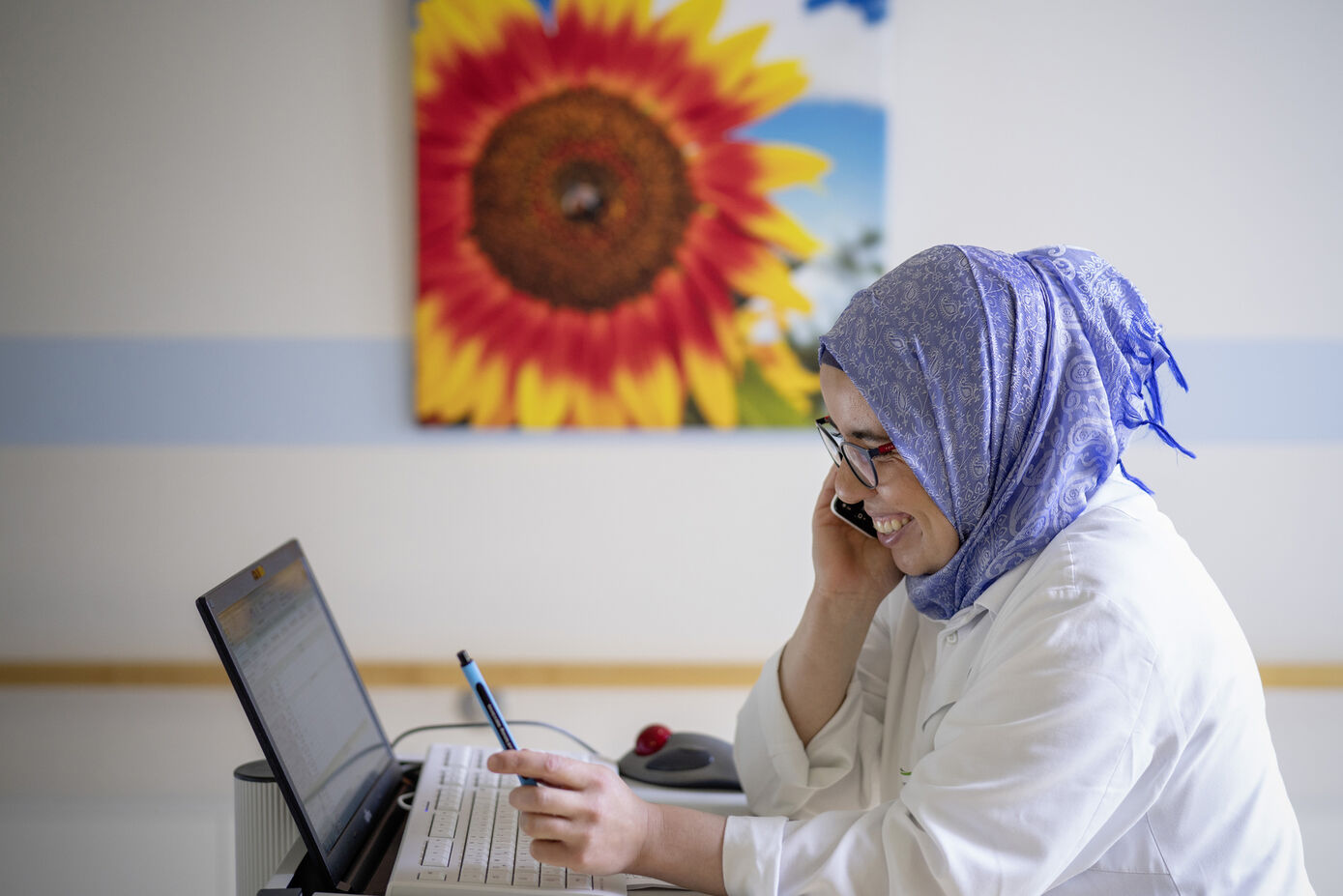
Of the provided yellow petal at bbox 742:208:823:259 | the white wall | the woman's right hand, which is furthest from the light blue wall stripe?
the woman's right hand

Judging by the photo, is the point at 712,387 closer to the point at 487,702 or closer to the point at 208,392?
the point at 208,392

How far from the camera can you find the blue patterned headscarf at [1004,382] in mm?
1087

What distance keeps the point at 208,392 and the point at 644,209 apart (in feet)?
3.61

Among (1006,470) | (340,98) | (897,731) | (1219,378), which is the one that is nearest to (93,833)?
(340,98)

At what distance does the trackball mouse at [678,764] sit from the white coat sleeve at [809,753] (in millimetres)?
47

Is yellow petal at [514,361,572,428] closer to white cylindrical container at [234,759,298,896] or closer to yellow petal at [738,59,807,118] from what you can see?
yellow petal at [738,59,807,118]

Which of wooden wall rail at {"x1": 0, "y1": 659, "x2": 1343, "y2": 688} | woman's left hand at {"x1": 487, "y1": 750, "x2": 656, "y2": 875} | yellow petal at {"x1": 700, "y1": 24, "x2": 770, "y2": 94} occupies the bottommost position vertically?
wooden wall rail at {"x1": 0, "y1": 659, "x2": 1343, "y2": 688}

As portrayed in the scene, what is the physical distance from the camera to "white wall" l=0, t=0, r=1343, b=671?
2410 millimetres

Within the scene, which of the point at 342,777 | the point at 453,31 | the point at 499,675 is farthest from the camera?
the point at 499,675

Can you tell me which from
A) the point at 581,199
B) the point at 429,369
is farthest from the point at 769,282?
the point at 429,369

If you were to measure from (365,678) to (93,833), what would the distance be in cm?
74

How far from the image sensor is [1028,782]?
0.90 metres

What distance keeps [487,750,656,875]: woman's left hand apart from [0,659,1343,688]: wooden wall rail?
1.51 metres

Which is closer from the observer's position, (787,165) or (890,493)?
(890,493)
